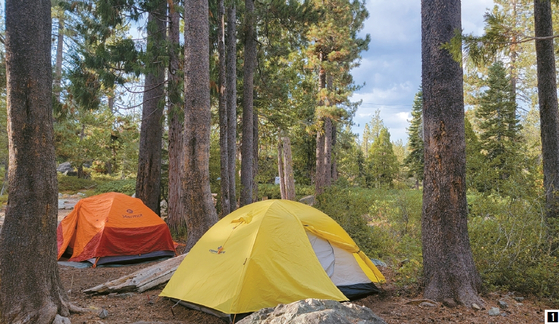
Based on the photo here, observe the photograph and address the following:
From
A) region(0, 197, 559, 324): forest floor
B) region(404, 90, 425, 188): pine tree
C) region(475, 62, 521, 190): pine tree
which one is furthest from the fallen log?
region(404, 90, 425, 188): pine tree

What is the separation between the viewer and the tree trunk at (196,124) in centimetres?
698

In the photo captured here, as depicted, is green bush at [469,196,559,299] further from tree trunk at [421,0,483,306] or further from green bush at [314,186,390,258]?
green bush at [314,186,390,258]

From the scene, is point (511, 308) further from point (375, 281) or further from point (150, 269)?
point (150, 269)

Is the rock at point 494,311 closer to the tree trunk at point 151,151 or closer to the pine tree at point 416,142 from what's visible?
the tree trunk at point 151,151

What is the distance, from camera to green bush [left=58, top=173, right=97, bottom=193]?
78.9 ft

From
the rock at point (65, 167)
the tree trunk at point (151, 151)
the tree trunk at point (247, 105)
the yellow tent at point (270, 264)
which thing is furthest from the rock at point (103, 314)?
the rock at point (65, 167)

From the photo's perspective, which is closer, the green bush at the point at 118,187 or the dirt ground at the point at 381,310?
the dirt ground at the point at 381,310

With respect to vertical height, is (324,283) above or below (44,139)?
below

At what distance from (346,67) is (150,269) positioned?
17.5 meters

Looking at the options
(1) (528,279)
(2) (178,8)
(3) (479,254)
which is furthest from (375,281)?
(2) (178,8)

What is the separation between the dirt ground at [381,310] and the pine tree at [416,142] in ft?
98.3

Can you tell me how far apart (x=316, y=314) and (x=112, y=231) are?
6.91 metres

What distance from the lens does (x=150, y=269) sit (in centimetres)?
627

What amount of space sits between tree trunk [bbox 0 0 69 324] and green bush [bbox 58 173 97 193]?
2262 centimetres
